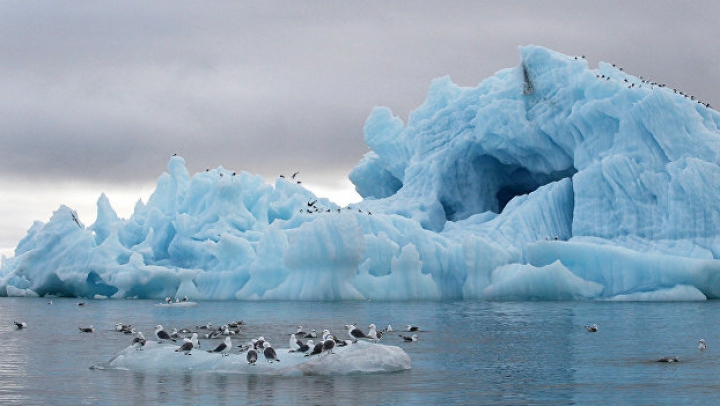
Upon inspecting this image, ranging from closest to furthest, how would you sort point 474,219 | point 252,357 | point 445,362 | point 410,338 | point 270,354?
point 252,357 → point 270,354 → point 445,362 → point 410,338 → point 474,219

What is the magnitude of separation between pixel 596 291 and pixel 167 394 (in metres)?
32.0

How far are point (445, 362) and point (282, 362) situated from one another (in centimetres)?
405

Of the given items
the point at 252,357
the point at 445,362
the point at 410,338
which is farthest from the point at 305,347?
the point at 410,338

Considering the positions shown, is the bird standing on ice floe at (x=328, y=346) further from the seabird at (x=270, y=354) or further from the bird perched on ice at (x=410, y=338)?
the bird perched on ice at (x=410, y=338)

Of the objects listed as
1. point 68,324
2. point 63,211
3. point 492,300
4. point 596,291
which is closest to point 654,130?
point 596,291

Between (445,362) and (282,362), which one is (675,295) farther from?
(282,362)

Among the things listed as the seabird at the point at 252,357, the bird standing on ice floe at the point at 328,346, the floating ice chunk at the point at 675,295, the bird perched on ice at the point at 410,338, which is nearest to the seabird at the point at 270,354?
the seabird at the point at 252,357

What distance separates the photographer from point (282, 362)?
19797 mm

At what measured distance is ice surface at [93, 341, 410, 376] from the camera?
19391 mm

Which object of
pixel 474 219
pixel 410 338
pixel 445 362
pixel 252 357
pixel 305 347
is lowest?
pixel 445 362

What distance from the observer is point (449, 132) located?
56.6m

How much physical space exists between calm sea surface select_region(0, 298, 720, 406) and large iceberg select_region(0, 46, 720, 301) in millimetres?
4908

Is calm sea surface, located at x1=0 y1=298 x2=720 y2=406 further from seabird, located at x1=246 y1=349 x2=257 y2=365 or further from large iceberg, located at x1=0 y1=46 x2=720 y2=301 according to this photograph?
large iceberg, located at x1=0 y1=46 x2=720 y2=301

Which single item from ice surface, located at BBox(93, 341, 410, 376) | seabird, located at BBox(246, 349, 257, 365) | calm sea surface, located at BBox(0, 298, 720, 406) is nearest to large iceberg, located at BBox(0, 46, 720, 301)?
calm sea surface, located at BBox(0, 298, 720, 406)
